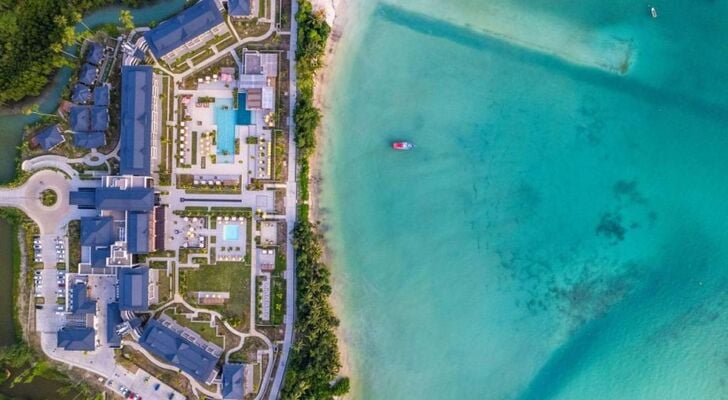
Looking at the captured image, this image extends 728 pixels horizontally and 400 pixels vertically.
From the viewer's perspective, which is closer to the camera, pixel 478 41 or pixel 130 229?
pixel 130 229

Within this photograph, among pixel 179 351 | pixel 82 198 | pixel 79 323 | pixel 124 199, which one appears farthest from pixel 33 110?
pixel 179 351

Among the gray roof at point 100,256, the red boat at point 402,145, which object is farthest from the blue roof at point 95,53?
the red boat at point 402,145

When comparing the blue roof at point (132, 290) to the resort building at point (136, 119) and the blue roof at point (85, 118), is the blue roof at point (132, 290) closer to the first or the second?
the resort building at point (136, 119)

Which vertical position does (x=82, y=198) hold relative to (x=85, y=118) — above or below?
below

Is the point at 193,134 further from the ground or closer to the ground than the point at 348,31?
closer to the ground

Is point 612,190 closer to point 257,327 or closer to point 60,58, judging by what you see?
point 257,327

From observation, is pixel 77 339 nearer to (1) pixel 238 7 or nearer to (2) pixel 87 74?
(2) pixel 87 74

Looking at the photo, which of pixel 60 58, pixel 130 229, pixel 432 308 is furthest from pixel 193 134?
pixel 432 308
